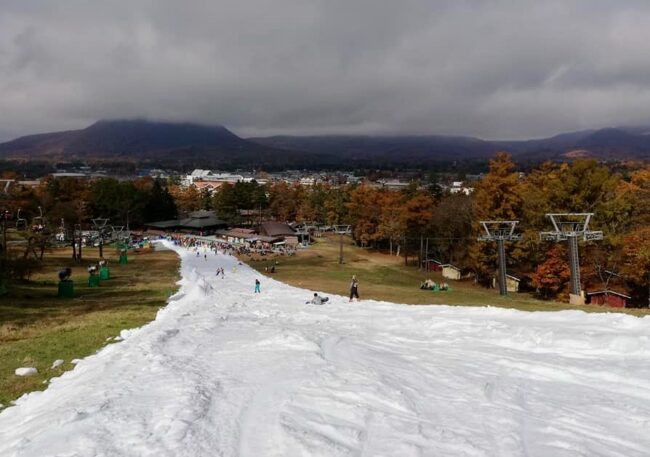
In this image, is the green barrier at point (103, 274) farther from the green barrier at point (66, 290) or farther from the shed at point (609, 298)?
the shed at point (609, 298)

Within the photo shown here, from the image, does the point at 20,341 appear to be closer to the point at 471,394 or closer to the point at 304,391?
the point at 304,391

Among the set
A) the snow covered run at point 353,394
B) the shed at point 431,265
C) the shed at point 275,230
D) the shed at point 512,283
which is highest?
the snow covered run at point 353,394

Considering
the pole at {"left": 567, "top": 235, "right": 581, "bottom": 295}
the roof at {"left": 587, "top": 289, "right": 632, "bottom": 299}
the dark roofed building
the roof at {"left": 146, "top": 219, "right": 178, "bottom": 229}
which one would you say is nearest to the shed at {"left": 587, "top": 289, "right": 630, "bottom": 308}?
the roof at {"left": 587, "top": 289, "right": 632, "bottom": 299}

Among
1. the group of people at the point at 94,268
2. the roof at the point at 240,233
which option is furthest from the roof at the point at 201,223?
the group of people at the point at 94,268

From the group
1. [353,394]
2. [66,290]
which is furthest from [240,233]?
[353,394]

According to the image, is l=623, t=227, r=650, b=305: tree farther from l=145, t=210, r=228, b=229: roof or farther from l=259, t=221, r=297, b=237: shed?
l=145, t=210, r=228, b=229: roof
